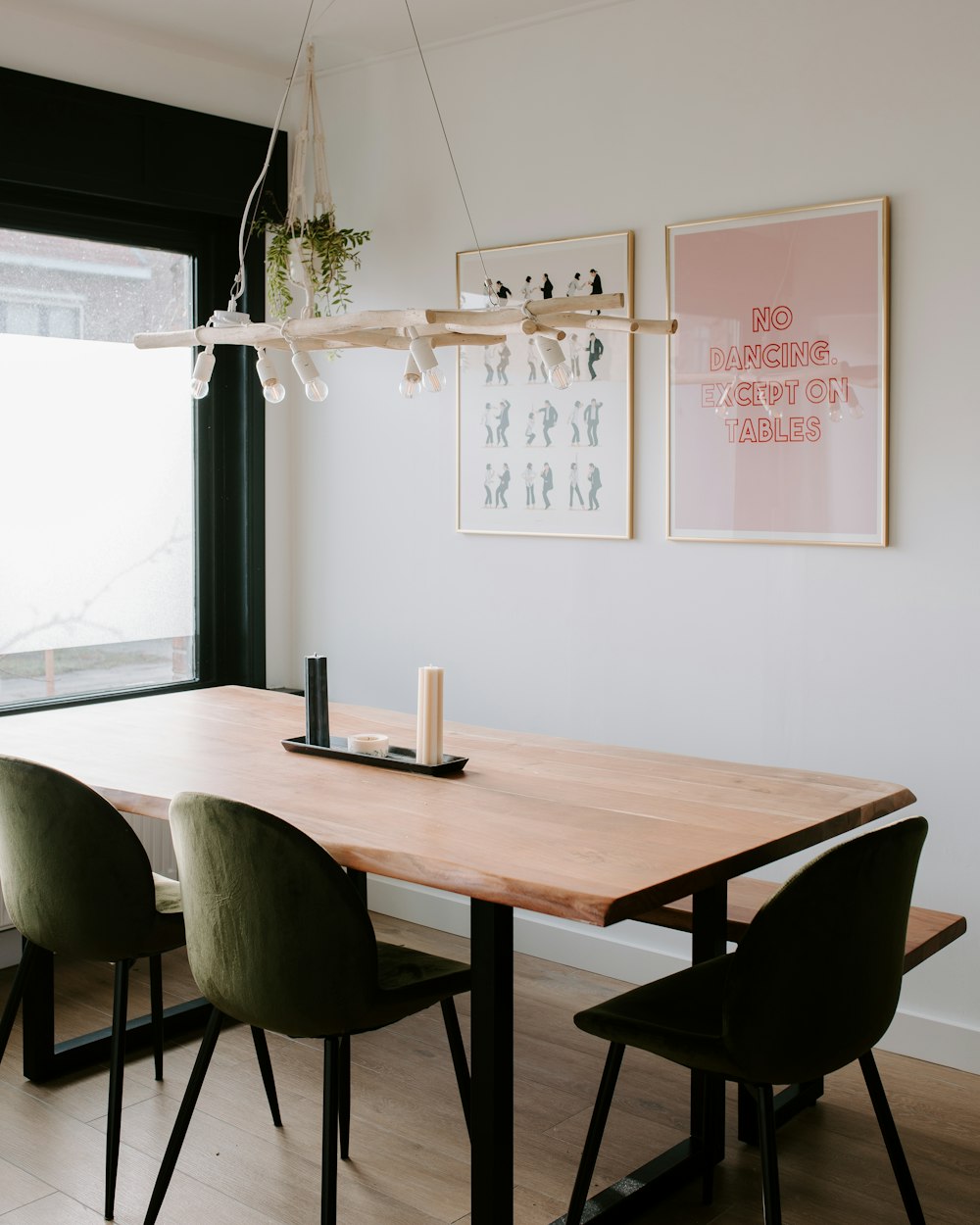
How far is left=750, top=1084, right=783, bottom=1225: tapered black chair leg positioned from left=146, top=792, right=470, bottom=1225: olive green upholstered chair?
1.95ft

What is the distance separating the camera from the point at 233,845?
6.81 feet

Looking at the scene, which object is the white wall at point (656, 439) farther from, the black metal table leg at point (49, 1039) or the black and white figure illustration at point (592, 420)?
the black metal table leg at point (49, 1039)

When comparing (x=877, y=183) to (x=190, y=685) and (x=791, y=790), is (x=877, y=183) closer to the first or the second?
(x=791, y=790)

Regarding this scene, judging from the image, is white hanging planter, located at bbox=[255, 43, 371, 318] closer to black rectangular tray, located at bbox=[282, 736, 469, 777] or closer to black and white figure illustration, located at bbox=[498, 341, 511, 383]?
black and white figure illustration, located at bbox=[498, 341, 511, 383]

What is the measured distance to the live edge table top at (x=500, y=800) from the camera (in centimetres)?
200

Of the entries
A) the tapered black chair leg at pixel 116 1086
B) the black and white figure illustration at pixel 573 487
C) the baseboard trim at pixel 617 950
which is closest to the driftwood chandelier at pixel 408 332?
the black and white figure illustration at pixel 573 487

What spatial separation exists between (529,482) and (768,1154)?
2.41m

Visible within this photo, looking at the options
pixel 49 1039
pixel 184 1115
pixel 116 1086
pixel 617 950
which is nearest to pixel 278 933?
pixel 184 1115

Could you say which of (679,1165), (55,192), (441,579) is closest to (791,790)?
(679,1165)

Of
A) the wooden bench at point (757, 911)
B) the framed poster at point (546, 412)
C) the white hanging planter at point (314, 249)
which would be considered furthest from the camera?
the white hanging planter at point (314, 249)

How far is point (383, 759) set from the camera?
9.04 feet

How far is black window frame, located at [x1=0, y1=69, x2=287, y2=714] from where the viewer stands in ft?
12.9

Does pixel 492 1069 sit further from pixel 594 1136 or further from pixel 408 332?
pixel 408 332

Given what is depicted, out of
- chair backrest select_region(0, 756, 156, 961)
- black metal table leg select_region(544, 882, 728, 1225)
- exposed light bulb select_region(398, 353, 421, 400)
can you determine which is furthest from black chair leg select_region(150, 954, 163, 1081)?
exposed light bulb select_region(398, 353, 421, 400)
